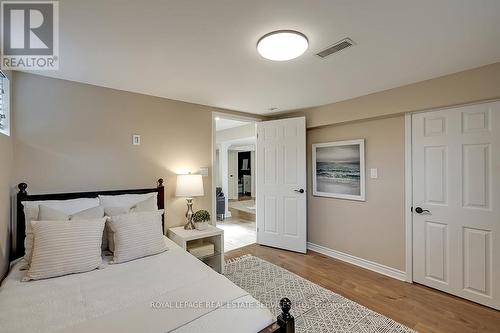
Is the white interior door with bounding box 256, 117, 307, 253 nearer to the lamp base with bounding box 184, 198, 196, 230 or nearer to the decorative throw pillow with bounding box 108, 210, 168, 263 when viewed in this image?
the lamp base with bounding box 184, 198, 196, 230

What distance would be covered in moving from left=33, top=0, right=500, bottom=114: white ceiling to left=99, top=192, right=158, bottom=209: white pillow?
1.21 metres

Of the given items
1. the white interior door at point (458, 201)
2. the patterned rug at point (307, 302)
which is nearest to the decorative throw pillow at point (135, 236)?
the patterned rug at point (307, 302)

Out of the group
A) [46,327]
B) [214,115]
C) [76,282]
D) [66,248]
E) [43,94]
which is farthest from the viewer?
[214,115]

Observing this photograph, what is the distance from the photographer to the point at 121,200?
234cm

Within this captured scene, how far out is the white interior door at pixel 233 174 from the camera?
31.5 feet

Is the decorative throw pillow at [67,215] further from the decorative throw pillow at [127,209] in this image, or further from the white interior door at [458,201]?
the white interior door at [458,201]

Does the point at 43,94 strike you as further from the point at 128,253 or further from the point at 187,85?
the point at 128,253

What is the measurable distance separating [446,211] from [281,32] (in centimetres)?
252

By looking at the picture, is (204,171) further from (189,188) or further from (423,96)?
(423,96)

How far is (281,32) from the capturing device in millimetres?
1565

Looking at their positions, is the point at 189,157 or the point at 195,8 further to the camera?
the point at 189,157

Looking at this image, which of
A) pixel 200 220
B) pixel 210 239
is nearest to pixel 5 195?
pixel 200 220

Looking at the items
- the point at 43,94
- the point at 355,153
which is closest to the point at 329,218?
the point at 355,153

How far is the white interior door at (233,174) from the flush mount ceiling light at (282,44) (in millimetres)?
7981
